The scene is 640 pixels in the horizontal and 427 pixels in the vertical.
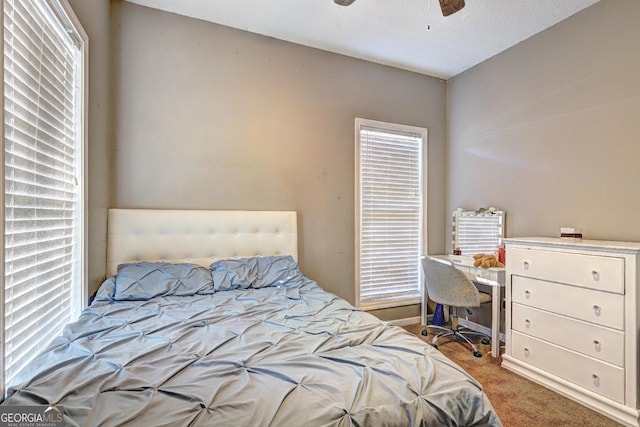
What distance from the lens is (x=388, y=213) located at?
11.8ft

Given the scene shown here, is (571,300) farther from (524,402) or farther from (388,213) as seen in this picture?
(388,213)

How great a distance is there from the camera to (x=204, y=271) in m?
2.47

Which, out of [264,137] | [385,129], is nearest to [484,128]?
[385,129]

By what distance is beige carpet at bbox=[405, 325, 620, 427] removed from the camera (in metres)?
1.94

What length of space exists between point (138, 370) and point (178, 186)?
1.82 metres

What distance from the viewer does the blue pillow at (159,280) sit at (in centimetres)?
214

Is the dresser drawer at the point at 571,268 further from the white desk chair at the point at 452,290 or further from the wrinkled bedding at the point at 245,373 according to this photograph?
the wrinkled bedding at the point at 245,373

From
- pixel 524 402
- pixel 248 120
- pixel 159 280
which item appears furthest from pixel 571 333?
pixel 248 120

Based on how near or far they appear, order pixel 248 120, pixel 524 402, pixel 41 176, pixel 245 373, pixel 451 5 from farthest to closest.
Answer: pixel 248 120, pixel 524 402, pixel 451 5, pixel 41 176, pixel 245 373

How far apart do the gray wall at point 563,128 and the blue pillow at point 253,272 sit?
7.18 feet

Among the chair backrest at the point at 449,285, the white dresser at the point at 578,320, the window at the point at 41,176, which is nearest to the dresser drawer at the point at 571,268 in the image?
the white dresser at the point at 578,320

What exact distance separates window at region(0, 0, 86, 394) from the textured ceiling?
1.26 meters

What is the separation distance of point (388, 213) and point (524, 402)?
2002 mm

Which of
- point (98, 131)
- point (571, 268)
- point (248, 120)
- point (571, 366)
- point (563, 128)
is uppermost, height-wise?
point (248, 120)
